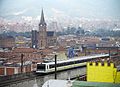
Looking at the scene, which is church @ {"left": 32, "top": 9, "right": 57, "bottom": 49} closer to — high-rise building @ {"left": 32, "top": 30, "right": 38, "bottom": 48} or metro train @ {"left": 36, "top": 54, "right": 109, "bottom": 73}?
high-rise building @ {"left": 32, "top": 30, "right": 38, "bottom": 48}

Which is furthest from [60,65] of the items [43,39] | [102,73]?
[102,73]

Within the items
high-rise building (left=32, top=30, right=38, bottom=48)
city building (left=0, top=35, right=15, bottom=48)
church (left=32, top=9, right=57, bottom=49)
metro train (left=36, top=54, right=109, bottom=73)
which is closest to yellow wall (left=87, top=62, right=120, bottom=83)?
metro train (left=36, top=54, right=109, bottom=73)

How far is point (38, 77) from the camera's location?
575cm

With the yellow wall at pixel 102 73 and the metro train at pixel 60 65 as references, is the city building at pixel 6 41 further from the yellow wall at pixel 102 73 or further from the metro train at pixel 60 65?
the yellow wall at pixel 102 73

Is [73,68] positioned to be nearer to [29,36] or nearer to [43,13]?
[29,36]

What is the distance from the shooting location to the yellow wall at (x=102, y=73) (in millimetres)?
3779

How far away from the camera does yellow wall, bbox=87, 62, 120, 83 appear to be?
3.78 meters

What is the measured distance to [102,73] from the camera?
3.81 meters

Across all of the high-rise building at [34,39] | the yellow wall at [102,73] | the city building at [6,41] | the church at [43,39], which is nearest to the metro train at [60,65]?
the church at [43,39]

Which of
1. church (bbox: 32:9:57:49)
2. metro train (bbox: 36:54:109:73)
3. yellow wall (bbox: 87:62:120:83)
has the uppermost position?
church (bbox: 32:9:57:49)

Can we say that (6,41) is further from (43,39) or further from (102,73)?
(102,73)

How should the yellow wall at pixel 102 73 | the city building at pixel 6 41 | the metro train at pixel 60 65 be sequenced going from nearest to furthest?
1. the yellow wall at pixel 102 73
2. the metro train at pixel 60 65
3. the city building at pixel 6 41

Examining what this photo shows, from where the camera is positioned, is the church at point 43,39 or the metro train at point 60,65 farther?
the church at point 43,39

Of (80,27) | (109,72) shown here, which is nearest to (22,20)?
(80,27)
